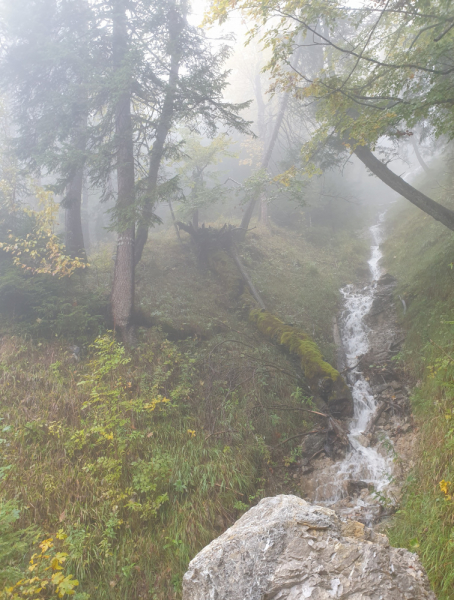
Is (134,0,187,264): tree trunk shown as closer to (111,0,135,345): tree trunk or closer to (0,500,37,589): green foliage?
(111,0,135,345): tree trunk

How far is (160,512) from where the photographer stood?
14.7 feet

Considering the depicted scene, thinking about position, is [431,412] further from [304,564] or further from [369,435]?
[304,564]

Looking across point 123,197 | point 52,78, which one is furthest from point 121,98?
point 52,78

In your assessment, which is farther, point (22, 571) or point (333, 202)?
point (333, 202)

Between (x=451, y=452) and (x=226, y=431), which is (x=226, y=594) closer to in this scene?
(x=451, y=452)

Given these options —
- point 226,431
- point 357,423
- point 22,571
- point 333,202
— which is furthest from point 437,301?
point 333,202

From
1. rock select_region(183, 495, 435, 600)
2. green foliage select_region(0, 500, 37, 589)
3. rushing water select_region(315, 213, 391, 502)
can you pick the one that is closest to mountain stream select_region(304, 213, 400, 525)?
rushing water select_region(315, 213, 391, 502)

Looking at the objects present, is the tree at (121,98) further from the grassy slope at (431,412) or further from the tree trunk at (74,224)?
the grassy slope at (431,412)

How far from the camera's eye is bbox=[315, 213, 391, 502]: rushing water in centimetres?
524

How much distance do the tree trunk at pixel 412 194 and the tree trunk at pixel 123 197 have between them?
6735 mm

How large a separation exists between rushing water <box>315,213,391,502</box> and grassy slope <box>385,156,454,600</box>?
92cm

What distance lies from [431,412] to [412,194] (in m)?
5.62

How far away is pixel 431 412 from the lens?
16.6 feet

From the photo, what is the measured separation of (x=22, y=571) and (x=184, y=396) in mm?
3720
